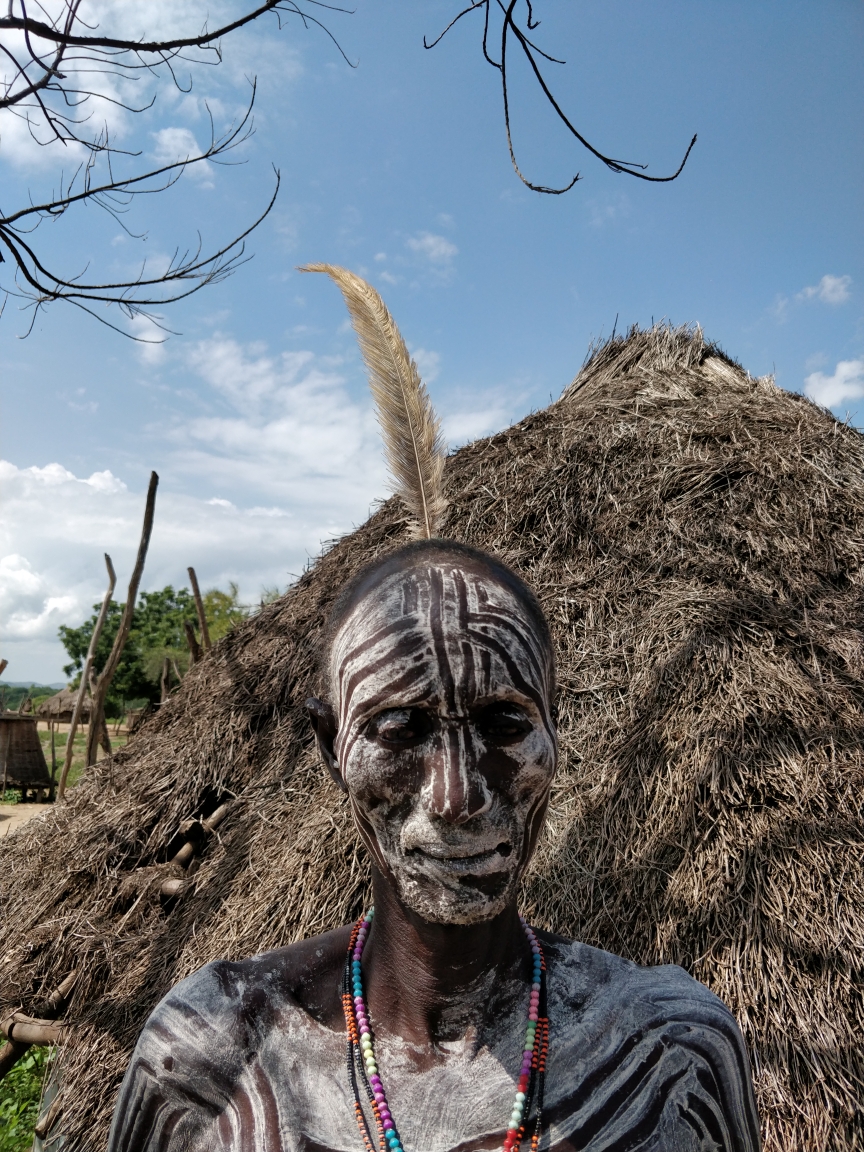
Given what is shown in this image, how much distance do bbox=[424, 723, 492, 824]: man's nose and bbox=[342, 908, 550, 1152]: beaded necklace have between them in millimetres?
394

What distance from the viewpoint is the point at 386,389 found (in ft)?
7.79

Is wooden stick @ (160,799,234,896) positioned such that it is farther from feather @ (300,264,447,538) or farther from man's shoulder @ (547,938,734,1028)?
man's shoulder @ (547,938,734,1028)

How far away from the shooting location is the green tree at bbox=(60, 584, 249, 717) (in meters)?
27.5

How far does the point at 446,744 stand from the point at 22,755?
16.3 m

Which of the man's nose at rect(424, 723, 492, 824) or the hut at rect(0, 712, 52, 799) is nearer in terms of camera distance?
the man's nose at rect(424, 723, 492, 824)

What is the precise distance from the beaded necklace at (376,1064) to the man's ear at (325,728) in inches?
12.7

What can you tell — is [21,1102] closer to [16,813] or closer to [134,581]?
[134,581]

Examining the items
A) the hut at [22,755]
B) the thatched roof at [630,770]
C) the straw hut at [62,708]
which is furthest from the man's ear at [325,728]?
the straw hut at [62,708]

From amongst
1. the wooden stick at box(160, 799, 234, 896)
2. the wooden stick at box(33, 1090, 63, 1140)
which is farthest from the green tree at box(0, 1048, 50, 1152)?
the wooden stick at box(160, 799, 234, 896)

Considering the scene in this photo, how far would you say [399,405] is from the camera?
7.82ft

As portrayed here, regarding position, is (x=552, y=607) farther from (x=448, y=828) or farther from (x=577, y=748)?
(x=448, y=828)

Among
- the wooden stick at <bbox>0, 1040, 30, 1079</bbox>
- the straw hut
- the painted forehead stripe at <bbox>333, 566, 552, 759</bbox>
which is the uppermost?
the painted forehead stripe at <bbox>333, 566, 552, 759</bbox>

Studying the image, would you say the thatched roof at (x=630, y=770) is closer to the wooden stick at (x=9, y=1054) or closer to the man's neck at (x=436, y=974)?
the wooden stick at (x=9, y=1054)

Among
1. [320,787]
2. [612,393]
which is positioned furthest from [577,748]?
[612,393]
